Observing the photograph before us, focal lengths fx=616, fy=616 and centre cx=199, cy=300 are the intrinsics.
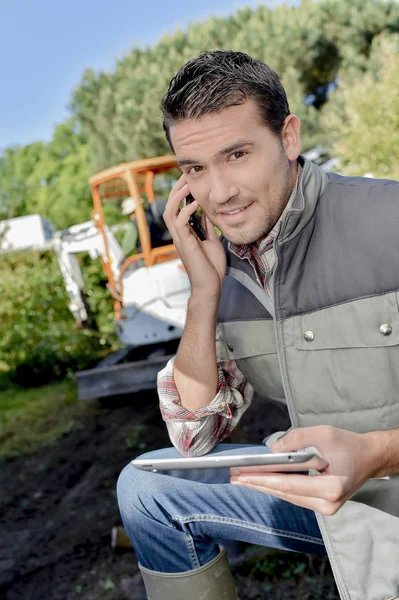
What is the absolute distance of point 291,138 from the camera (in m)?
1.85

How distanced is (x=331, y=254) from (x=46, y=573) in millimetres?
2572

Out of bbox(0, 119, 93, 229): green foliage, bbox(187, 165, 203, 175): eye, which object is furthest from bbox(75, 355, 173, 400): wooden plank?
bbox(0, 119, 93, 229): green foliage

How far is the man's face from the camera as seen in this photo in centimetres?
176

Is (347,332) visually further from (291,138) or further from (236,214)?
(291,138)

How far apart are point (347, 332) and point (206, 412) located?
51 cm

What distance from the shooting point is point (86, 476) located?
4.76 meters

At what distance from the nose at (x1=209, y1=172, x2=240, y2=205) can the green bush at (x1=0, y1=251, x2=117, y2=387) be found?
695 centimetres

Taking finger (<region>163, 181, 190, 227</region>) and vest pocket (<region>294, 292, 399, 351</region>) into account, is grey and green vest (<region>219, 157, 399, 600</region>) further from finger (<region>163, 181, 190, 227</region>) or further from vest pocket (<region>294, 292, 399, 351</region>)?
finger (<region>163, 181, 190, 227</region>)

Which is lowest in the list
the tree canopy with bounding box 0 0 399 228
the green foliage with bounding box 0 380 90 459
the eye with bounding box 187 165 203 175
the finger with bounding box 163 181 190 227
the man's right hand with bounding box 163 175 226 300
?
the green foliage with bounding box 0 380 90 459

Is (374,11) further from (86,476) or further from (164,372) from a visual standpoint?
(164,372)

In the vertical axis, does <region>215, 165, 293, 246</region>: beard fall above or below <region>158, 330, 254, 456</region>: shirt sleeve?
above

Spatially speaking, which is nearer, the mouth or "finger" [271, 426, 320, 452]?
"finger" [271, 426, 320, 452]

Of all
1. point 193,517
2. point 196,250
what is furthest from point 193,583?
point 196,250

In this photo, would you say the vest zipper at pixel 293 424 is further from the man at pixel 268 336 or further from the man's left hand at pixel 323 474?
the man's left hand at pixel 323 474
